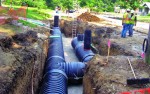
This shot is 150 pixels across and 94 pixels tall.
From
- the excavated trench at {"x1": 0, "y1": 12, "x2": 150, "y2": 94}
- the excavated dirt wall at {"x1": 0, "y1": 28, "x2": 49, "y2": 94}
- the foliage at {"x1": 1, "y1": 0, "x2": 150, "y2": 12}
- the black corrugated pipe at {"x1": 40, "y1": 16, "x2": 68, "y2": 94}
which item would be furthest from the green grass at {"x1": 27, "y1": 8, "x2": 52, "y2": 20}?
the excavated dirt wall at {"x1": 0, "y1": 28, "x2": 49, "y2": 94}

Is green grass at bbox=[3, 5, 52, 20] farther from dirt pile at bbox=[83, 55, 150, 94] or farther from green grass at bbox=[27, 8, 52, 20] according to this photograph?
dirt pile at bbox=[83, 55, 150, 94]

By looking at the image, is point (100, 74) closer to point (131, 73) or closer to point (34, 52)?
point (131, 73)

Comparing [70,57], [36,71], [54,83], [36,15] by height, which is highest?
[36,15]

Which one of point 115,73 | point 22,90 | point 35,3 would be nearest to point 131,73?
point 115,73

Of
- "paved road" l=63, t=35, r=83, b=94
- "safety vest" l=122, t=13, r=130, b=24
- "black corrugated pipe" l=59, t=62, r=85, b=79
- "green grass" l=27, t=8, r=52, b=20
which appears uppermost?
"safety vest" l=122, t=13, r=130, b=24

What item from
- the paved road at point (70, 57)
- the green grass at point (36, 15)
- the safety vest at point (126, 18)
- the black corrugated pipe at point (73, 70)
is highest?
the safety vest at point (126, 18)

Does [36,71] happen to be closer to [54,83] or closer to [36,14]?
[54,83]

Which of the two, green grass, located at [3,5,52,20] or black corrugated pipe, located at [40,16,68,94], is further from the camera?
green grass, located at [3,5,52,20]

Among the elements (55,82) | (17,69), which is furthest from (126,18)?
(17,69)

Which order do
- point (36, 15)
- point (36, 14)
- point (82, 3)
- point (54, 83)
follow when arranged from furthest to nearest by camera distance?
1. point (82, 3)
2. point (36, 14)
3. point (36, 15)
4. point (54, 83)

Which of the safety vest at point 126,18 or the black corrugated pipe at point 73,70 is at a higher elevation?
the safety vest at point 126,18

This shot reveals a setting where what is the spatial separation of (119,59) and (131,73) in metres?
1.48

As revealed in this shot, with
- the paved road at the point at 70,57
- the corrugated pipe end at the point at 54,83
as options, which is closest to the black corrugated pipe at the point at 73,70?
the paved road at the point at 70,57

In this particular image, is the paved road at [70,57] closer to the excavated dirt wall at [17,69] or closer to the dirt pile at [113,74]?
the excavated dirt wall at [17,69]
